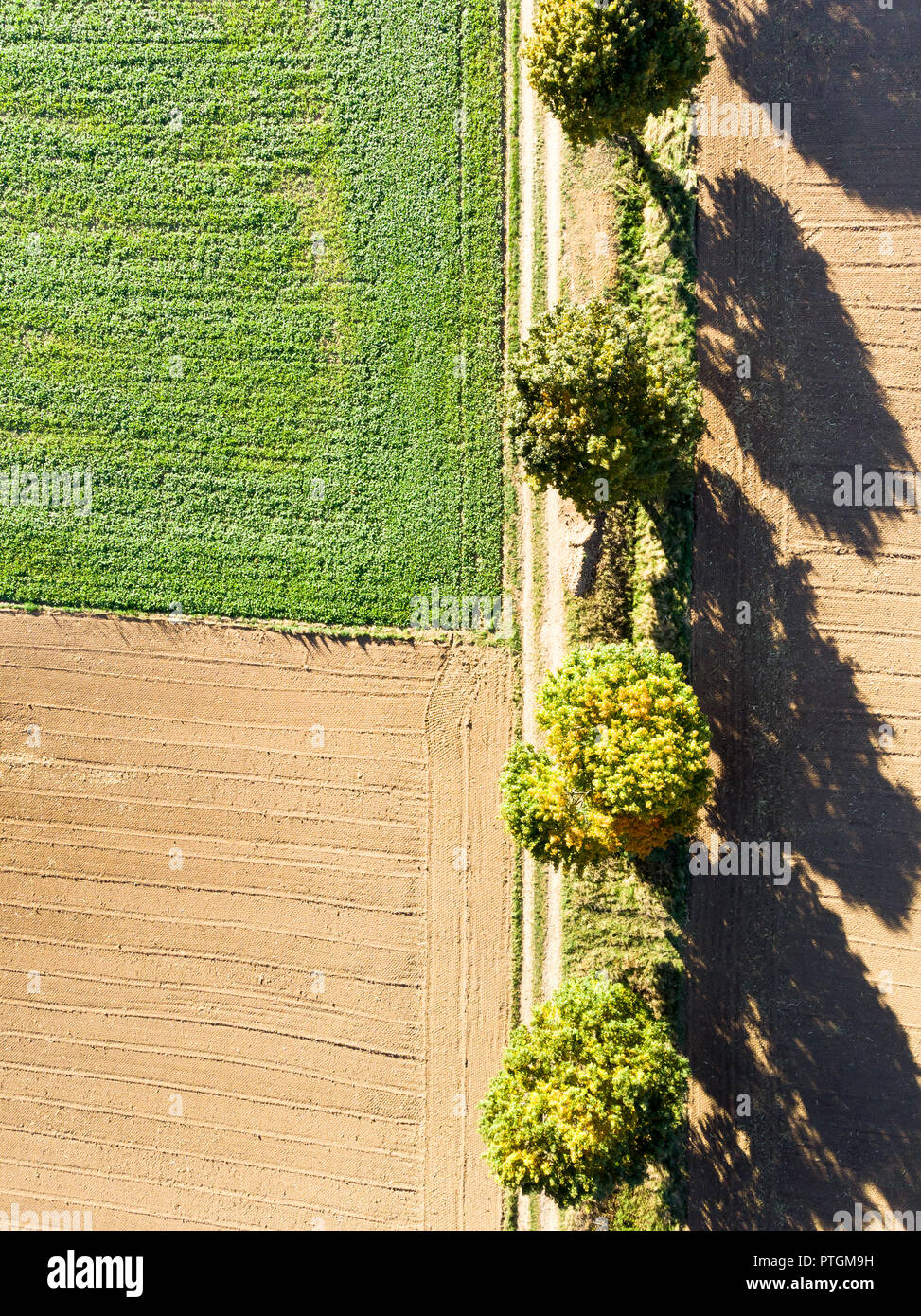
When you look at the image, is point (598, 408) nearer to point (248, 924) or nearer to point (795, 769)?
point (795, 769)

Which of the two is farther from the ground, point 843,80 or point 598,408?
point 843,80

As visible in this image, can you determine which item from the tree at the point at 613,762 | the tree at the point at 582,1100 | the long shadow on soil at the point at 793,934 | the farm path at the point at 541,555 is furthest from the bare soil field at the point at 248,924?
the long shadow on soil at the point at 793,934

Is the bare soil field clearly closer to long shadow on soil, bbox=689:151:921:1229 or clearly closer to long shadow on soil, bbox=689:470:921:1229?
long shadow on soil, bbox=689:470:921:1229

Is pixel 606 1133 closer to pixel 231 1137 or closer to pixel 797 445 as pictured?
pixel 231 1137

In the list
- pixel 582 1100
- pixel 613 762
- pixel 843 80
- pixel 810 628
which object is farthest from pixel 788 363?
pixel 582 1100

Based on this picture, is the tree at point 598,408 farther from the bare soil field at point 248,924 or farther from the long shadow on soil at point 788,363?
the bare soil field at point 248,924

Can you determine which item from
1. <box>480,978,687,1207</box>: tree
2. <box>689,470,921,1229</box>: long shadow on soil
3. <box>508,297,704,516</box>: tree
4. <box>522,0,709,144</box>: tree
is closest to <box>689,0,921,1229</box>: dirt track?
<box>689,470,921,1229</box>: long shadow on soil
